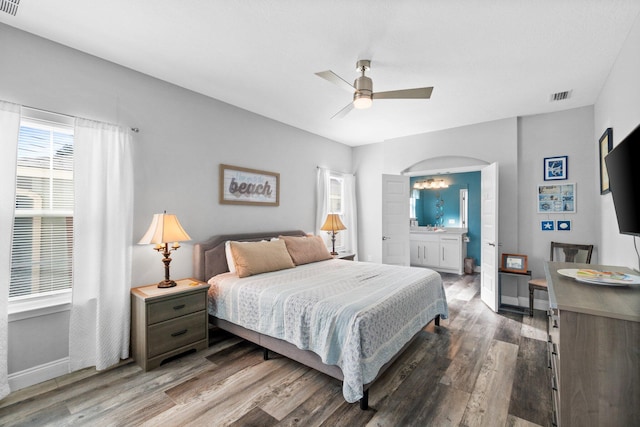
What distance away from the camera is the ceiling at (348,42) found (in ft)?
6.67

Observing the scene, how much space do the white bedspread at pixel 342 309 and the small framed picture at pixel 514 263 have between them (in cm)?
155

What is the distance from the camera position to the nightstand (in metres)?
2.56

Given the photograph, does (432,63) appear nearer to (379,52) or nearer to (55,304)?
(379,52)

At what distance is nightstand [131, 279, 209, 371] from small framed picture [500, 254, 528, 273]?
4099 mm

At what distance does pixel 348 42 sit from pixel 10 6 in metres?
2.44

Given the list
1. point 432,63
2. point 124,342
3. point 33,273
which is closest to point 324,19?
point 432,63

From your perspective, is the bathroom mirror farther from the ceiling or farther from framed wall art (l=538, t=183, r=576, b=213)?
the ceiling

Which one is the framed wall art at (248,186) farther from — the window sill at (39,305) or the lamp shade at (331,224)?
the window sill at (39,305)

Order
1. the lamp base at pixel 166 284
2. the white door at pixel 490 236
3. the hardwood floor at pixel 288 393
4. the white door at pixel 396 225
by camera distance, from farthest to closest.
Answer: the white door at pixel 396 225 → the white door at pixel 490 236 → the lamp base at pixel 166 284 → the hardwood floor at pixel 288 393

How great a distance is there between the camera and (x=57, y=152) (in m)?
2.54

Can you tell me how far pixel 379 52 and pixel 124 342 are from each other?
353 centimetres

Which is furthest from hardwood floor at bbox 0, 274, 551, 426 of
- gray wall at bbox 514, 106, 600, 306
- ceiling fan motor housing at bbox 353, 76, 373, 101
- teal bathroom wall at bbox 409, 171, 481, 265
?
teal bathroom wall at bbox 409, 171, 481, 265

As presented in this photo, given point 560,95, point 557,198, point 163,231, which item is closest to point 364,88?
point 163,231

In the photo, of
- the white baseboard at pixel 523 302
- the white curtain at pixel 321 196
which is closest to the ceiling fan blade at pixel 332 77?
the white curtain at pixel 321 196
